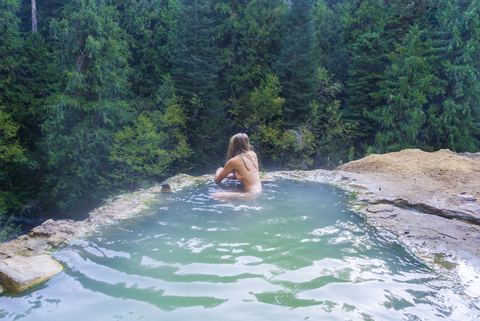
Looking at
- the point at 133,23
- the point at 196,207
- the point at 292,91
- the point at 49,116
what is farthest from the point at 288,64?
the point at 196,207

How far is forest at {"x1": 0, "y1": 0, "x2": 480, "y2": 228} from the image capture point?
1905 centimetres

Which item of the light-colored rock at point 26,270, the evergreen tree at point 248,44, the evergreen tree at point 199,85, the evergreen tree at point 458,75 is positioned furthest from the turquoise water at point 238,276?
the evergreen tree at point 248,44

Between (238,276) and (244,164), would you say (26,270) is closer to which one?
(238,276)

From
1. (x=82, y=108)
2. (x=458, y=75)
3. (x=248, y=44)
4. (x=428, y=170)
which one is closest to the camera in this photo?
(x=428, y=170)

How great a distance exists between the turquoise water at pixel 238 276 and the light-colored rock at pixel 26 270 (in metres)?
0.09

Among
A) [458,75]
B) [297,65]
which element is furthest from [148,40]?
[458,75]

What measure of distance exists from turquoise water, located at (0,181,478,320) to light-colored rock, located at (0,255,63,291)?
0.31ft

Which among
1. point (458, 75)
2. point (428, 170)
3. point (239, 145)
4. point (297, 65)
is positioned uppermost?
point (297, 65)

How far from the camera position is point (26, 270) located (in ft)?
9.54

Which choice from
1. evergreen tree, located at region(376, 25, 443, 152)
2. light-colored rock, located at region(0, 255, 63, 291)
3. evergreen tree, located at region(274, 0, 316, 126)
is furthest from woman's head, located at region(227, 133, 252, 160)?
evergreen tree, located at region(376, 25, 443, 152)

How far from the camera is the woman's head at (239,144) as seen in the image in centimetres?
604

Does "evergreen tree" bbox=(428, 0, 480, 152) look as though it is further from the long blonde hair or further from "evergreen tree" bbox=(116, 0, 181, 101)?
the long blonde hair

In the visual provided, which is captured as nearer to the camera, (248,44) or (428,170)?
(428,170)

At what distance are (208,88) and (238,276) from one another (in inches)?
901
